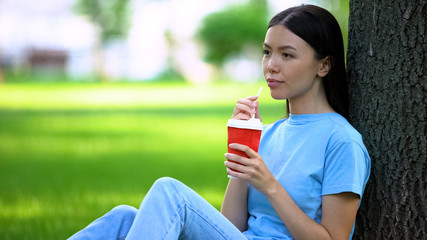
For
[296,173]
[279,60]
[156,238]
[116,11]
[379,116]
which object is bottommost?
[156,238]

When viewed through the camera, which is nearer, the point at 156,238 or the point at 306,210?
the point at 156,238

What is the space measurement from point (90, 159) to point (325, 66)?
628 cm

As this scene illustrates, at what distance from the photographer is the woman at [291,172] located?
2.19 metres

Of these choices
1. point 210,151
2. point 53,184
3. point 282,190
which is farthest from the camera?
point 210,151

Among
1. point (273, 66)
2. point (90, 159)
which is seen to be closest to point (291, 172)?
point (273, 66)

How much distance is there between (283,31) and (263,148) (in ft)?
1.72

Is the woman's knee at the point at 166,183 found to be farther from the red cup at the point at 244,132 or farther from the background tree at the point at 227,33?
the background tree at the point at 227,33

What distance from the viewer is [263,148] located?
2.61 m

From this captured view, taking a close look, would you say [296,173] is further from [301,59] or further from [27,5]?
[27,5]

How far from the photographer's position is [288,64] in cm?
242

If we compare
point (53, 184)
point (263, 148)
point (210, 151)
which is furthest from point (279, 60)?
point (210, 151)

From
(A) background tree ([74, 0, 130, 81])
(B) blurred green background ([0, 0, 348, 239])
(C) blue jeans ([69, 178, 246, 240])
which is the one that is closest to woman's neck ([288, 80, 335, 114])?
(C) blue jeans ([69, 178, 246, 240])

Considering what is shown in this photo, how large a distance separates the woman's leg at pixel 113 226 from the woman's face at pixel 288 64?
79 cm

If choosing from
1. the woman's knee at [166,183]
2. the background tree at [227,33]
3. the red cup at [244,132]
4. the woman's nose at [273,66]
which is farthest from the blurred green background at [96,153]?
the background tree at [227,33]
